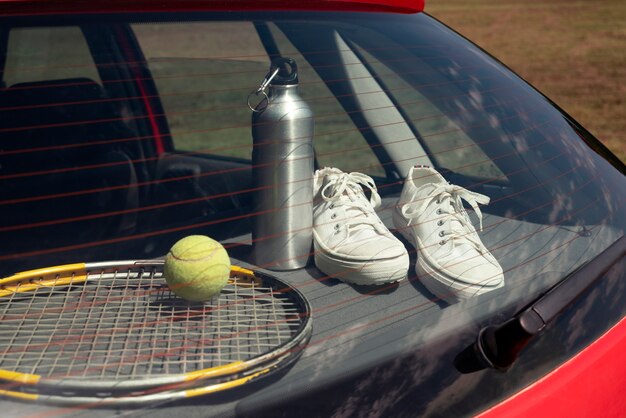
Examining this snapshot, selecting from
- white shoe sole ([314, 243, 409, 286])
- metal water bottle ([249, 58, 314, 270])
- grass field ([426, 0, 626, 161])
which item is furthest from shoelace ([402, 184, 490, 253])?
grass field ([426, 0, 626, 161])

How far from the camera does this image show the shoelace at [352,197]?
1726 mm

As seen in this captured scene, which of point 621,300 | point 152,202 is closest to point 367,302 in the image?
point 621,300

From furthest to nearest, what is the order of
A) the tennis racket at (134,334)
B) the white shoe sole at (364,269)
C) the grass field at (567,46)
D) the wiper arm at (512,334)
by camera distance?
the grass field at (567,46) → the white shoe sole at (364,269) → the wiper arm at (512,334) → the tennis racket at (134,334)

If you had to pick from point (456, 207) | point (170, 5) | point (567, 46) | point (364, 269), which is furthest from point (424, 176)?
point (567, 46)

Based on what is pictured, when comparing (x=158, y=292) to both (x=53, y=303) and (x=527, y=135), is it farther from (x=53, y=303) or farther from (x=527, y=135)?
(x=527, y=135)

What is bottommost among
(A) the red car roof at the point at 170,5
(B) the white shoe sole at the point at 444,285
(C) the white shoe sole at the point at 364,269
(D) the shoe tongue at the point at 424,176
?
(C) the white shoe sole at the point at 364,269

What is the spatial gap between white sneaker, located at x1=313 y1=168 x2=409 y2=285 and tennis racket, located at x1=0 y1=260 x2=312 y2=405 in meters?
0.15

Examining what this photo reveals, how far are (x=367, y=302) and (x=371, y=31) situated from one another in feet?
2.04

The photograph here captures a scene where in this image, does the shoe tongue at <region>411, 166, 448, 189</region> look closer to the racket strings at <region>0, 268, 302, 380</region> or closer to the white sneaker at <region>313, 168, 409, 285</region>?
the white sneaker at <region>313, 168, 409, 285</region>

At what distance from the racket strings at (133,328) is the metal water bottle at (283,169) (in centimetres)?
16

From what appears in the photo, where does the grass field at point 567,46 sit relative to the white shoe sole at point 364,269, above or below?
below

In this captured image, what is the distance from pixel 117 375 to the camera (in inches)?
45.7

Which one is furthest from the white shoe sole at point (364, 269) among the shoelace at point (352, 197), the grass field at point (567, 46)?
the grass field at point (567, 46)

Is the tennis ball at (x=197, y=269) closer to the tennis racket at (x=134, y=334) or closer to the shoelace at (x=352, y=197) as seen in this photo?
the tennis racket at (x=134, y=334)
